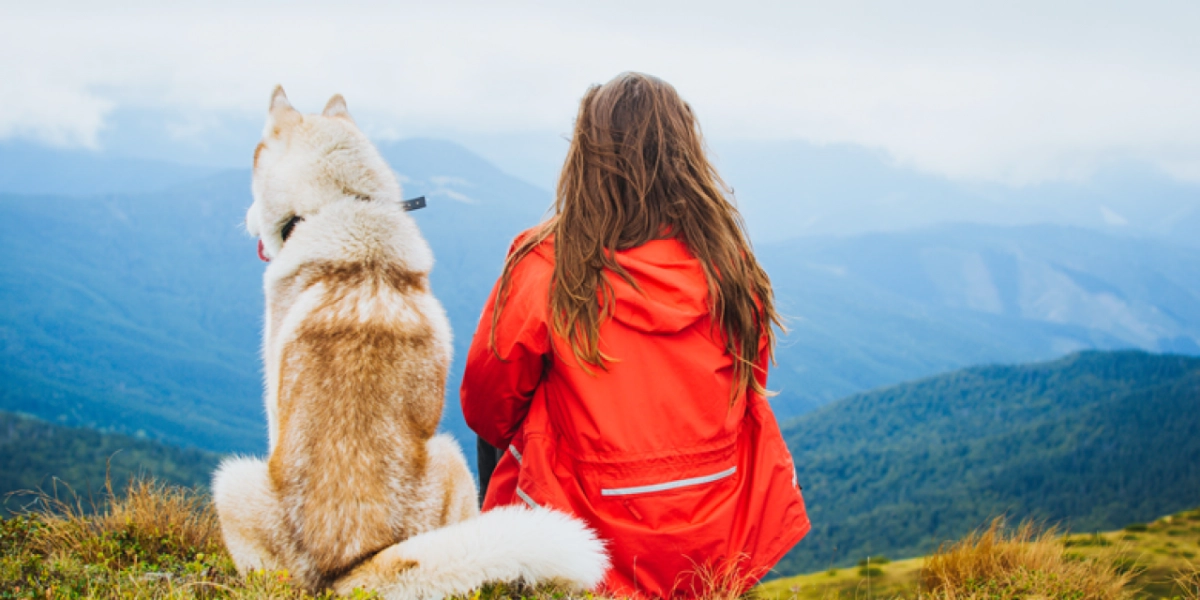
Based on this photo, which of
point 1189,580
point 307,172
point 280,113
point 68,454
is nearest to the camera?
point 307,172

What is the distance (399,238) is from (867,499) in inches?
4406

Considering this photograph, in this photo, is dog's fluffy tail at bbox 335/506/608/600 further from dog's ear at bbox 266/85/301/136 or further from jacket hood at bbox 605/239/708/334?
dog's ear at bbox 266/85/301/136

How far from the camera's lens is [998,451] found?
105 m

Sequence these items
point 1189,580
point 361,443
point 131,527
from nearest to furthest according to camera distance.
A: point 361,443 < point 1189,580 < point 131,527

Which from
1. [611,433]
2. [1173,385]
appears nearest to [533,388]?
[611,433]

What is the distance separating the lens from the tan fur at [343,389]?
276 centimetres

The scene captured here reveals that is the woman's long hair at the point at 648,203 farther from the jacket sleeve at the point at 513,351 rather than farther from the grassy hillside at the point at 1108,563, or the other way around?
the grassy hillside at the point at 1108,563

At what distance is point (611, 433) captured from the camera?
258 centimetres

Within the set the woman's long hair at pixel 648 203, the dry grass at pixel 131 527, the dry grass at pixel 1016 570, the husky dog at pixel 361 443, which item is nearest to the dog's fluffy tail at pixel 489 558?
the husky dog at pixel 361 443

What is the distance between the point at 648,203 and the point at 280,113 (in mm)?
2201

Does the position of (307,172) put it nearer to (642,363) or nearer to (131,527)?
(642,363)

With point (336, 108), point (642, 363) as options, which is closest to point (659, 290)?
point (642, 363)

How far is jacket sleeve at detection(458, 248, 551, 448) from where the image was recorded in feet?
8.64

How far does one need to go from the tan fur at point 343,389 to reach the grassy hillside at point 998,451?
6522 centimetres
